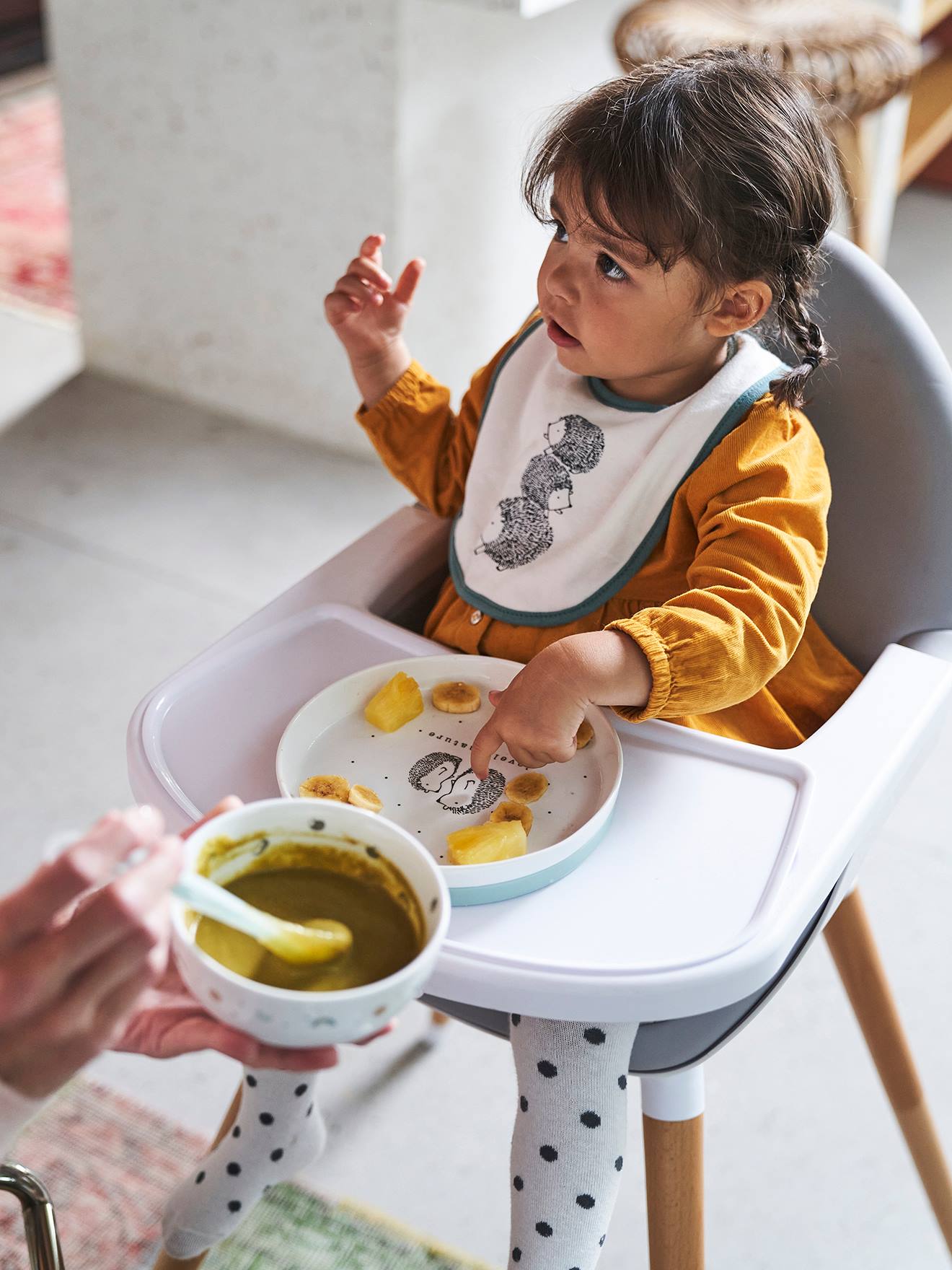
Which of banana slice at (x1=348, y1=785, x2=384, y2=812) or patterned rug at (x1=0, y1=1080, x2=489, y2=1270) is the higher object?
banana slice at (x1=348, y1=785, x2=384, y2=812)

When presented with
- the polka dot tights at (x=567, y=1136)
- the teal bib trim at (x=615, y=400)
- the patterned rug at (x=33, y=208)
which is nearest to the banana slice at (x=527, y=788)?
the polka dot tights at (x=567, y=1136)

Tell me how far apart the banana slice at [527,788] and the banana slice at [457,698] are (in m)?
0.08

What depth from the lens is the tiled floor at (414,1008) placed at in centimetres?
125

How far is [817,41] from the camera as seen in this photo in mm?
2100

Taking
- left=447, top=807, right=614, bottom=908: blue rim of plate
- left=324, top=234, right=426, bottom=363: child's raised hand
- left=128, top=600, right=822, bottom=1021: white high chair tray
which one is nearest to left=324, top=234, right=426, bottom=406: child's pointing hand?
left=324, top=234, right=426, bottom=363: child's raised hand

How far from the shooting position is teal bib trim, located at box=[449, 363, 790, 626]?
3.10 ft

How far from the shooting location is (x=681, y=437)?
3.14 ft

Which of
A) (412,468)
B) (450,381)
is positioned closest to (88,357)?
(450,381)

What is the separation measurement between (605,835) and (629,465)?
0.33 metres

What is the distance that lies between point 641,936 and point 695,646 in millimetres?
195

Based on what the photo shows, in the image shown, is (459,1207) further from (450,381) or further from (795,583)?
(450,381)

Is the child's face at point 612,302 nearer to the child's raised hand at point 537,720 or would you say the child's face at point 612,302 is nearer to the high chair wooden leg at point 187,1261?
the child's raised hand at point 537,720

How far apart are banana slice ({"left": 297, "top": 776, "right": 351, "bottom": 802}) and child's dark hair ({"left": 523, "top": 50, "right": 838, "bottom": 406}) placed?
1.33 ft

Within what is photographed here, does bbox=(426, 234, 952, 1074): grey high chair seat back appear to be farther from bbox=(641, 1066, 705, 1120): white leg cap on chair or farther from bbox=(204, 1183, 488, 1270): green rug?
bbox=(204, 1183, 488, 1270): green rug
